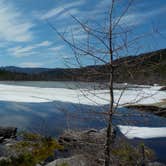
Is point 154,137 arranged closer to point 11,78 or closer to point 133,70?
point 133,70

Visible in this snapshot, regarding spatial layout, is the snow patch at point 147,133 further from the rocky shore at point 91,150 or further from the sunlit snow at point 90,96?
the rocky shore at point 91,150

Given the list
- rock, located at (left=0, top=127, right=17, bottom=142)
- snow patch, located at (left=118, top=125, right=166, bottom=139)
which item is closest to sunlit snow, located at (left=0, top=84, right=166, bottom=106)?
snow patch, located at (left=118, top=125, right=166, bottom=139)

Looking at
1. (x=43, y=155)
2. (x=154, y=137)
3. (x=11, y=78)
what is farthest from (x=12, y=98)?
(x=11, y=78)

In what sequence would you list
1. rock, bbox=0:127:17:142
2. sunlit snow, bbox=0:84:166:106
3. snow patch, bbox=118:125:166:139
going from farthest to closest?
snow patch, bbox=118:125:166:139 < rock, bbox=0:127:17:142 < sunlit snow, bbox=0:84:166:106

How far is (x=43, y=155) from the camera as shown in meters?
5.84

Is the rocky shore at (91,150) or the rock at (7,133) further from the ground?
the rocky shore at (91,150)

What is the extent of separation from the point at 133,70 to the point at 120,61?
229 mm

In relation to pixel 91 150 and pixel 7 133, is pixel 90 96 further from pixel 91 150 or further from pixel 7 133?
pixel 91 150

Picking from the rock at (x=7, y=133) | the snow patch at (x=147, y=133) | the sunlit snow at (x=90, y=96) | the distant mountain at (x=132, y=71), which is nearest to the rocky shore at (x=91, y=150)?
the sunlit snow at (x=90, y=96)

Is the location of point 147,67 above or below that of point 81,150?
above

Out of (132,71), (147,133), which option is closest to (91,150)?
(132,71)

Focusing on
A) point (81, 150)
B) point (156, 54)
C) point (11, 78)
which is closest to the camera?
point (156, 54)

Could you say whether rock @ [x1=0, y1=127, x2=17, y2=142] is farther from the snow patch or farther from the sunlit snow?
the snow patch

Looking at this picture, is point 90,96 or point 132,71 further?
point 90,96
